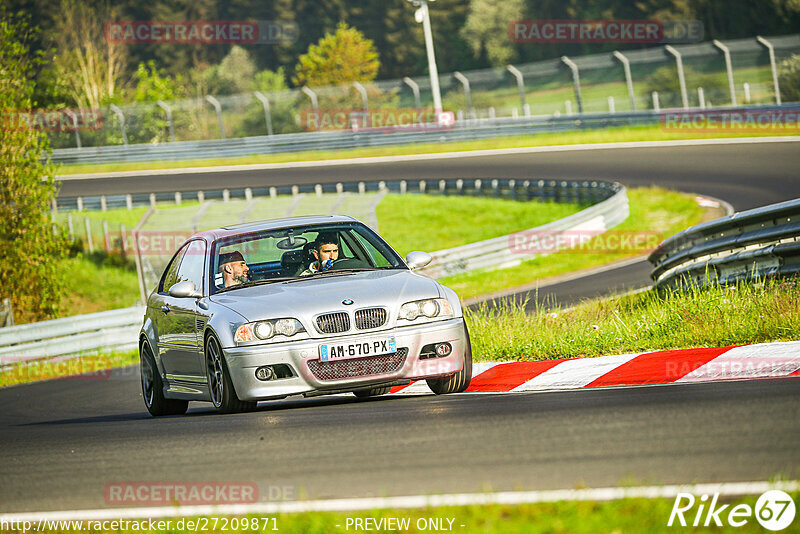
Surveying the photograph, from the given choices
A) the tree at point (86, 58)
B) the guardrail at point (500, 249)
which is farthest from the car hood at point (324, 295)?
the tree at point (86, 58)

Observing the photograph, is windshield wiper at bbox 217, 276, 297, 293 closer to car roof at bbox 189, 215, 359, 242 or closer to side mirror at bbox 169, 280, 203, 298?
side mirror at bbox 169, 280, 203, 298

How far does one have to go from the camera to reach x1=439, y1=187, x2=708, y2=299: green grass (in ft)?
72.6

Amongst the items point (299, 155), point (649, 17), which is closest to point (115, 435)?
point (299, 155)

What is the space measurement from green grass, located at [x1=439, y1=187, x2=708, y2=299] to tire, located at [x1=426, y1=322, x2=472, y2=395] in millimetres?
12530

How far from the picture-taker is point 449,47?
9619 centimetres

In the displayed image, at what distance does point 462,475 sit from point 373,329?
3.01m

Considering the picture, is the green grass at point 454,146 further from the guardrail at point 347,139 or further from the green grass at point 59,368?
the green grass at point 59,368

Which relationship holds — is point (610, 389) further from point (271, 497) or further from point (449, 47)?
point (449, 47)

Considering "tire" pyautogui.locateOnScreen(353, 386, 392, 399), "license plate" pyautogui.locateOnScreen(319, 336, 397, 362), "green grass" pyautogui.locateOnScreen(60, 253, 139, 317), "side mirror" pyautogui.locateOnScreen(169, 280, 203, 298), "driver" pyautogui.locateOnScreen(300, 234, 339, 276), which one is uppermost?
"driver" pyautogui.locateOnScreen(300, 234, 339, 276)

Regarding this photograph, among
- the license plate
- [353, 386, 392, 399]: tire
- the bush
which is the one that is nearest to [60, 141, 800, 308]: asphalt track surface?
the bush

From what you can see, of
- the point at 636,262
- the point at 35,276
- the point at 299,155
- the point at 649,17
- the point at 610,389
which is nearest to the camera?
the point at 610,389

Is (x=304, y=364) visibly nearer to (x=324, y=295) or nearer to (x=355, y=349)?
(x=355, y=349)

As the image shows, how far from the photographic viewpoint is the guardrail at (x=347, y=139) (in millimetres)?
42178

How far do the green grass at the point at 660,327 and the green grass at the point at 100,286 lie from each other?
2199 centimetres
